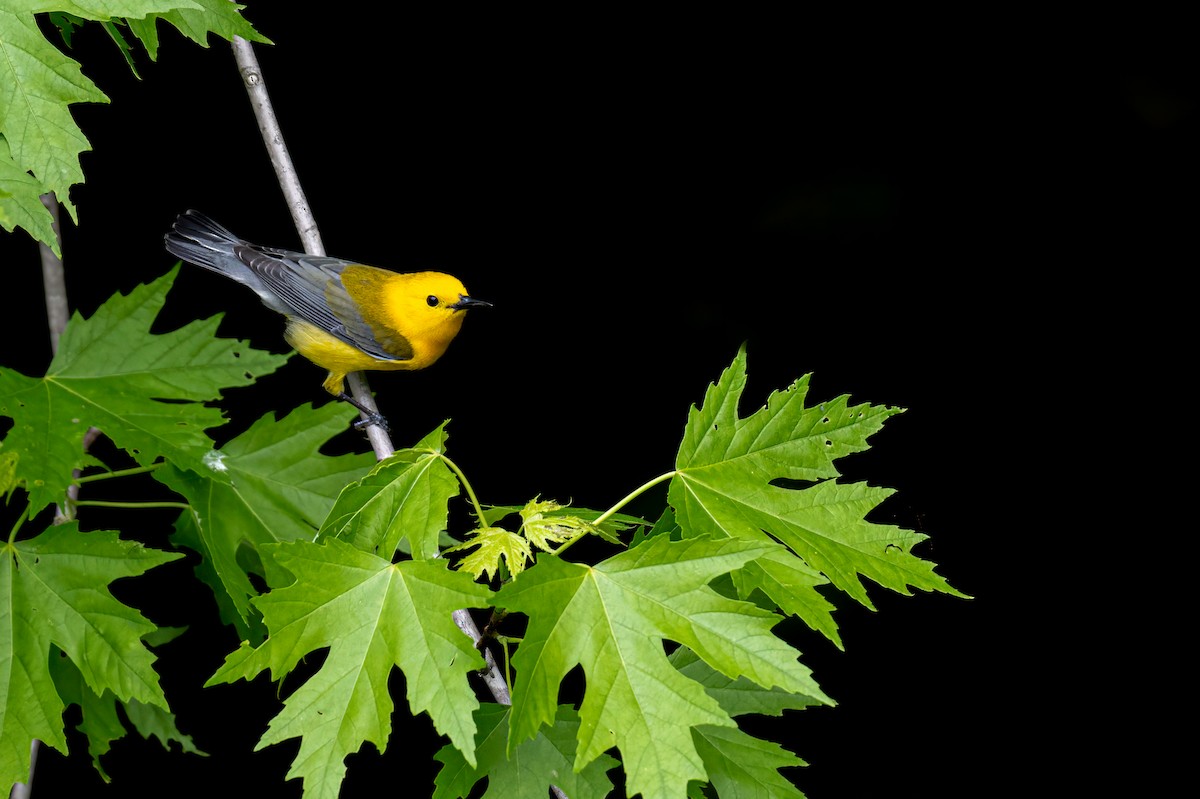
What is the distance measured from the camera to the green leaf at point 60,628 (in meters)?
1.52

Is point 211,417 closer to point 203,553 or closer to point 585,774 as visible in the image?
point 203,553

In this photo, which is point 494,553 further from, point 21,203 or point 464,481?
point 21,203

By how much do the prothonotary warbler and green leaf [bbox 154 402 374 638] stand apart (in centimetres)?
21

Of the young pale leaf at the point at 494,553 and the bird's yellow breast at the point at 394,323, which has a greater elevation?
the bird's yellow breast at the point at 394,323

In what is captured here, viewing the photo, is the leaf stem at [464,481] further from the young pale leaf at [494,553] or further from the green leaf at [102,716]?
the green leaf at [102,716]

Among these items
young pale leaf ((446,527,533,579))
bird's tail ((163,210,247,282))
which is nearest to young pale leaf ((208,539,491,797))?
young pale leaf ((446,527,533,579))

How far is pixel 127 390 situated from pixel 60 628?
362mm

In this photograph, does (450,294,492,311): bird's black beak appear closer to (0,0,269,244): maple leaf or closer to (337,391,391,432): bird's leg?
(337,391,391,432): bird's leg

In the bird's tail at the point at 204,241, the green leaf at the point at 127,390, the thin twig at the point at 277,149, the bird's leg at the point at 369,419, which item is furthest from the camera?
the bird's tail at the point at 204,241

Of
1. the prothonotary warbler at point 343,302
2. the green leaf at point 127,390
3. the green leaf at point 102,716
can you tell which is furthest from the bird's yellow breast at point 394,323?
the green leaf at point 102,716

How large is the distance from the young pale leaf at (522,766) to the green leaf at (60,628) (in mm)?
440

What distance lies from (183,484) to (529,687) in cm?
79

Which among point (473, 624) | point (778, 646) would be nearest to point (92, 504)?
point (473, 624)

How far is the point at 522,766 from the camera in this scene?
135 cm
